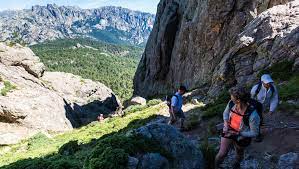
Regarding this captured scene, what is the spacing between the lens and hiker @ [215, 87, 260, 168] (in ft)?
32.3

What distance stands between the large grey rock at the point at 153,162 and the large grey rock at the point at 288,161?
392 cm

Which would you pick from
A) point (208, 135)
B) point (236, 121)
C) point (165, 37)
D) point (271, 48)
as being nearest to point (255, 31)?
point (271, 48)

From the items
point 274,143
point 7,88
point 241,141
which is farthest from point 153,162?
point 7,88

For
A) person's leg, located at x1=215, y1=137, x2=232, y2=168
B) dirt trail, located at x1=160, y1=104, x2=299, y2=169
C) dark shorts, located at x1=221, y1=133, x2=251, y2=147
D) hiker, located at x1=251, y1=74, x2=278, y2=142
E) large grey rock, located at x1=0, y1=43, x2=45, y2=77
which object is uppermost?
hiker, located at x1=251, y1=74, x2=278, y2=142

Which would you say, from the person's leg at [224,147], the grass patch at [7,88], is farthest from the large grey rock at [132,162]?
the grass patch at [7,88]

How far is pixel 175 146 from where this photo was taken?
10695 millimetres

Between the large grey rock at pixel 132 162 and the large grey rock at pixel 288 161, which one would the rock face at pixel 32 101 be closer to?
the large grey rock at pixel 132 162

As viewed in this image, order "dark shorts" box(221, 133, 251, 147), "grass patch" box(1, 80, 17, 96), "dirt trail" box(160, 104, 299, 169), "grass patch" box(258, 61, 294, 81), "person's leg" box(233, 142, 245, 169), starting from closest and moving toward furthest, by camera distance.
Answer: "dark shorts" box(221, 133, 251, 147)
"person's leg" box(233, 142, 245, 169)
"dirt trail" box(160, 104, 299, 169)
"grass patch" box(258, 61, 294, 81)
"grass patch" box(1, 80, 17, 96)

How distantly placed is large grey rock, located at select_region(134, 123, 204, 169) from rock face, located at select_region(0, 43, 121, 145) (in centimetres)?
3080

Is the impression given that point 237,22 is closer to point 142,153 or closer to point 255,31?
point 255,31

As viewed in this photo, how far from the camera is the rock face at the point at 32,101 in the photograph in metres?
42.2

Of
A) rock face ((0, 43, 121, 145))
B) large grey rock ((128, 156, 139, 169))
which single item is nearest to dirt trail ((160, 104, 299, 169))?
large grey rock ((128, 156, 139, 169))

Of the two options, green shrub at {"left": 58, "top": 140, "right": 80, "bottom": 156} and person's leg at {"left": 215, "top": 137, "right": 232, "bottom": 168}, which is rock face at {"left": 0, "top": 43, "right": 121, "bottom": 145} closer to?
green shrub at {"left": 58, "top": 140, "right": 80, "bottom": 156}

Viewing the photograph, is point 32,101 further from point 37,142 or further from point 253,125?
point 253,125
